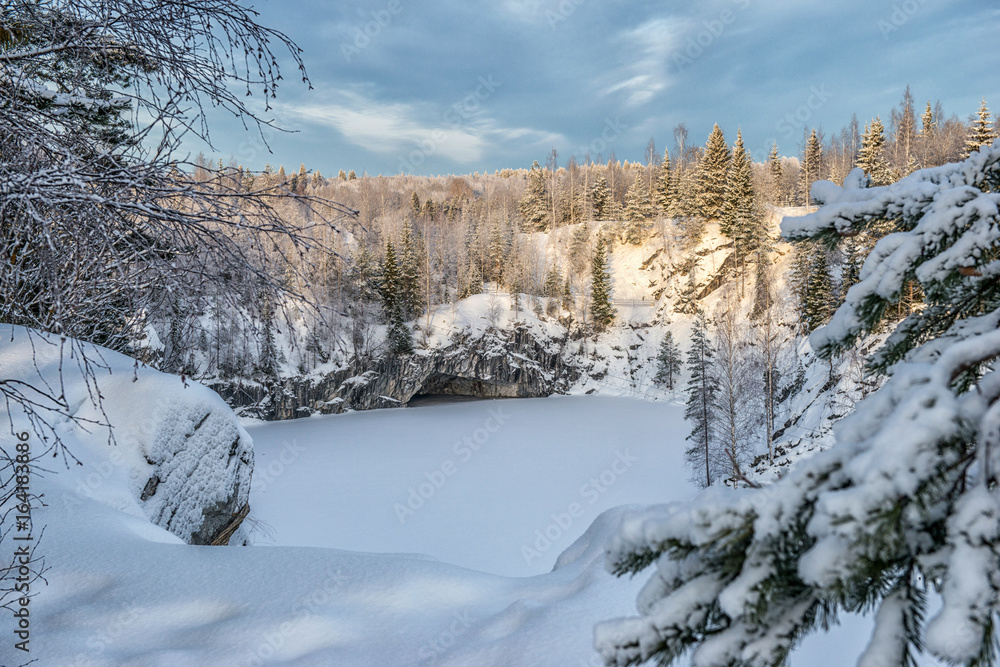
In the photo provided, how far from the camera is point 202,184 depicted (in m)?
1.87

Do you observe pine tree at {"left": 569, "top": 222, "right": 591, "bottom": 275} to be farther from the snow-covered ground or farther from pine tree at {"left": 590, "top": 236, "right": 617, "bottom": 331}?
the snow-covered ground

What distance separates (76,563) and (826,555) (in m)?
4.27

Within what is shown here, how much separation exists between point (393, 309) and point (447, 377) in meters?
5.87

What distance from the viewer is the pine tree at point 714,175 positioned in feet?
129

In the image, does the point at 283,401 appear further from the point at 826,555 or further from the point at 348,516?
the point at 826,555

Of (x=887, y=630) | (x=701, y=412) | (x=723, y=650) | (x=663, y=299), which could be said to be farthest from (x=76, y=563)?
(x=663, y=299)

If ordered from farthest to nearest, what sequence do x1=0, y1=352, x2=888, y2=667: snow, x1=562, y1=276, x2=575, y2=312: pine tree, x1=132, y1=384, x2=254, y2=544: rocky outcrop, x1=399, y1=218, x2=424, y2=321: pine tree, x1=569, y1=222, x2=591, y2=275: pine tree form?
x1=569, y1=222, x2=591, y2=275: pine tree < x1=562, y1=276, x2=575, y2=312: pine tree < x1=399, y1=218, x2=424, y2=321: pine tree < x1=132, y1=384, x2=254, y2=544: rocky outcrop < x1=0, y1=352, x2=888, y2=667: snow

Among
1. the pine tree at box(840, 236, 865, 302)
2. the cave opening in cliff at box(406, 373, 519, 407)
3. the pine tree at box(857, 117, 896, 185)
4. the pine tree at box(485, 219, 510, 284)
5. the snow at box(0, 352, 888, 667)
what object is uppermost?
the pine tree at box(857, 117, 896, 185)

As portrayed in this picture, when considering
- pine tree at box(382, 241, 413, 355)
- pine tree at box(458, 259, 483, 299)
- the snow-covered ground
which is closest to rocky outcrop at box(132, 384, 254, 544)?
the snow-covered ground

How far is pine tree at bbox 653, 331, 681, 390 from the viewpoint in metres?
33.0

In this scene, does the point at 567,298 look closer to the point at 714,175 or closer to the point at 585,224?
the point at 585,224

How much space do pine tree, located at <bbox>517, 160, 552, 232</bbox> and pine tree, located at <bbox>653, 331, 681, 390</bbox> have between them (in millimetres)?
22871

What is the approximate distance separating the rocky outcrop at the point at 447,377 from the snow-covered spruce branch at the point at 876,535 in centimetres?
2811

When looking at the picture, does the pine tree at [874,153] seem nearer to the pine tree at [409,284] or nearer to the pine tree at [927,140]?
the pine tree at [927,140]
